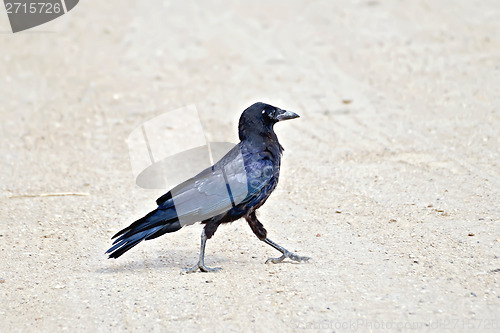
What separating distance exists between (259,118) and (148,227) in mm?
1236

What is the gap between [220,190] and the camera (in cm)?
544

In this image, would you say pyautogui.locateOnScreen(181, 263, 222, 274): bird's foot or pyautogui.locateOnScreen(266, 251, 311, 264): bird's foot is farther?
pyautogui.locateOnScreen(266, 251, 311, 264): bird's foot

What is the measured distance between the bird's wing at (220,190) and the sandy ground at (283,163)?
1.57 feet

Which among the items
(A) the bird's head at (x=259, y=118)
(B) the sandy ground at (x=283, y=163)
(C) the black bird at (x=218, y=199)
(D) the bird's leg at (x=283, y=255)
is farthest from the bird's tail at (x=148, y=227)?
(A) the bird's head at (x=259, y=118)

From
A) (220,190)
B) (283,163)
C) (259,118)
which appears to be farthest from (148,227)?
(283,163)

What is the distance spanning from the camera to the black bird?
5387 millimetres

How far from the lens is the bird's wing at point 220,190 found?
17.7 ft

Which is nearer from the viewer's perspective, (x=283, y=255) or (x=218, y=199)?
(x=218, y=199)

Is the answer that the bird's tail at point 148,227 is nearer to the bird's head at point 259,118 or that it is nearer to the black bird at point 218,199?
the black bird at point 218,199

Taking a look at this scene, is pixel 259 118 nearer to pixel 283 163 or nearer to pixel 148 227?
pixel 148 227

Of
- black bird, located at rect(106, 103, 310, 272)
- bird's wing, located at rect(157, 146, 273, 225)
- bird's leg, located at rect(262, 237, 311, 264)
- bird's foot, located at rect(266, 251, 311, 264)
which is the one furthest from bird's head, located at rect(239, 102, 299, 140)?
bird's foot, located at rect(266, 251, 311, 264)

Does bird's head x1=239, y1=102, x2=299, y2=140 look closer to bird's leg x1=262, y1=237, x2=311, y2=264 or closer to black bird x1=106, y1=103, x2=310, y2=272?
black bird x1=106, y1=103, x2=310, y2=272

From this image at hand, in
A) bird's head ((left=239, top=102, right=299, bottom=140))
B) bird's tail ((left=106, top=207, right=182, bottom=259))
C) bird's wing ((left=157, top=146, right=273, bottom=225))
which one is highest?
bird's head ((left=239, top=102, right=299, bottom=140))

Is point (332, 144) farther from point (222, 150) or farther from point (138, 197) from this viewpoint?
point (138, 197)
